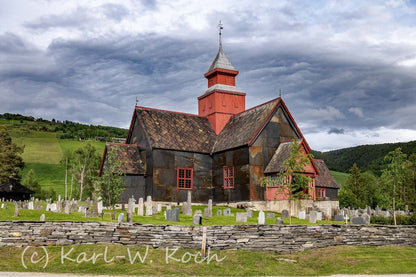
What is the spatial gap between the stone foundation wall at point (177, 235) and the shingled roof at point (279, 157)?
1248 cm

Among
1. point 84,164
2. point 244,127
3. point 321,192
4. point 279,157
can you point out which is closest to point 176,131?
point 244,127

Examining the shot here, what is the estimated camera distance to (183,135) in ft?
147

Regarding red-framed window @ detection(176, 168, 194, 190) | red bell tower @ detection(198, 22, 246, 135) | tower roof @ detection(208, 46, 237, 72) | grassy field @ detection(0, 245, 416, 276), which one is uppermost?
tower roof @ detection(208, 46, 237, 72)

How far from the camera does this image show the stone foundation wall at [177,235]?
2155cm

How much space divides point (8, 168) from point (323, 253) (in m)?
61.1

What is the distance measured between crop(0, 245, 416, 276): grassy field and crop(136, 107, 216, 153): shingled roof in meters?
20.7

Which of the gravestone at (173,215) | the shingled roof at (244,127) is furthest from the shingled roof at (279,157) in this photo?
the gravestone at (173,215)

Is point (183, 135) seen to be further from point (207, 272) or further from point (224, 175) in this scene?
point (207, 272)

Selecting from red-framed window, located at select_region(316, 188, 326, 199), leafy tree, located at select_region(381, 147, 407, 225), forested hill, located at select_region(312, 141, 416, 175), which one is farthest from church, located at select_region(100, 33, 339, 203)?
forested hill, located at select_region(312, 141, 416, 175)

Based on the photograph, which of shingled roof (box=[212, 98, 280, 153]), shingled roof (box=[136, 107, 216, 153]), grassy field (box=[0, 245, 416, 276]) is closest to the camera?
grassy field (box=[0, 245, 416, 276])

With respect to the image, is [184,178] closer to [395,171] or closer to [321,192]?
[395,171]

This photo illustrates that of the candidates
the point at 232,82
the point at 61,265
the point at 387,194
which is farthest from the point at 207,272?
the point at 232,82

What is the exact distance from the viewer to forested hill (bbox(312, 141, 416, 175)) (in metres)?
146

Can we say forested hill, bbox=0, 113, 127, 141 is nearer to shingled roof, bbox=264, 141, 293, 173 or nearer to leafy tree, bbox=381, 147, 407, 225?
shingled roof, bbox=264, 141, 293, 173
